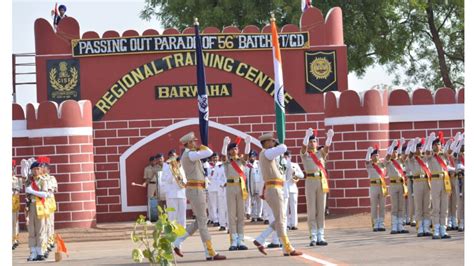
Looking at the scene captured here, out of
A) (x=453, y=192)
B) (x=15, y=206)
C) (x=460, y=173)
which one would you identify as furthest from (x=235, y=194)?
(x=15, y=206)

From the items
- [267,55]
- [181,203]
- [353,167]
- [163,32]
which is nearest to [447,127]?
[353,167]

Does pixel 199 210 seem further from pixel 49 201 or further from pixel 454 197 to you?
pixel 454 197

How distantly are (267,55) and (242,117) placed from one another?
1633 millimetres

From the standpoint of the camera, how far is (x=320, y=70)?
27.7 meters

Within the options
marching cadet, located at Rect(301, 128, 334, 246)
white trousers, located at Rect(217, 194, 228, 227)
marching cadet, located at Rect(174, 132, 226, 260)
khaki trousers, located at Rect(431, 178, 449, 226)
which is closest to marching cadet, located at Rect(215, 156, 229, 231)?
white trousers, located at Rect(217, 194, 228, 227)

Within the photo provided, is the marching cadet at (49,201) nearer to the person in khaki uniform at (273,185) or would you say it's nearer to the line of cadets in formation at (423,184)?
the person in khaki uniform at (273,185)

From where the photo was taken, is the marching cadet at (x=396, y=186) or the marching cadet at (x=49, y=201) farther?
the marching cadet at (x=396, y=186)

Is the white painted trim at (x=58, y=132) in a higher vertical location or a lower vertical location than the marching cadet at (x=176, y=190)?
higher

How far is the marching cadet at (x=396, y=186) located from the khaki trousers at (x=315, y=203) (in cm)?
317

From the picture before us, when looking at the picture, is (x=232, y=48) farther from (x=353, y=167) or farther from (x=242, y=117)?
(x=353, y=167)

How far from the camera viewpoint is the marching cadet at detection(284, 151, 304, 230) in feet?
78.9

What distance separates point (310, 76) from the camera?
27641 millimetres

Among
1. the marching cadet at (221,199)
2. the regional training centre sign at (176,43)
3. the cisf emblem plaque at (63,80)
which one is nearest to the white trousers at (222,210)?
the marching cadet at (221,199)

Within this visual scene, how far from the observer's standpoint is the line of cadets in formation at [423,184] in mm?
19828
